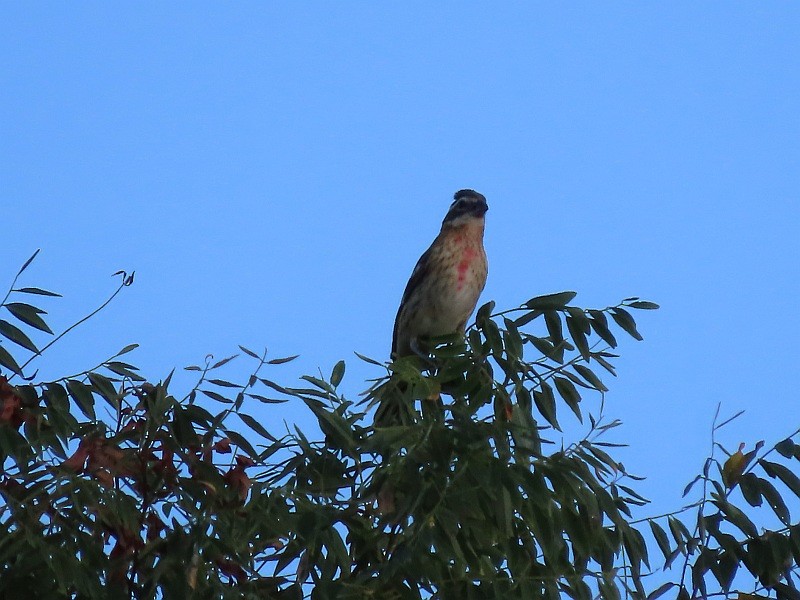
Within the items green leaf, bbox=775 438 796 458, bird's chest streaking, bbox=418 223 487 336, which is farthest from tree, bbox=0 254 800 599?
bird's chest streaking, bbox=418 223 487 336

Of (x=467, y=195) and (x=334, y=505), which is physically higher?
(x=467, y=195)

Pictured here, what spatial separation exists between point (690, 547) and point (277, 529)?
61.2 inches

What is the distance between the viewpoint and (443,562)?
4.20m

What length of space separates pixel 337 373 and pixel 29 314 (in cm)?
124

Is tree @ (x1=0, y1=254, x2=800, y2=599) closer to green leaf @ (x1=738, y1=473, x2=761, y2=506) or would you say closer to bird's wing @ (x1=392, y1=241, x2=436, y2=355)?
green leaf @ (x1=738, y1=473, x2=761, y2=506)

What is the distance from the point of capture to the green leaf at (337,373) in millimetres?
5098

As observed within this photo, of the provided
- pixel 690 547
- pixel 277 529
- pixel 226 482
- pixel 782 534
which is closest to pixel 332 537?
pixel 277 529

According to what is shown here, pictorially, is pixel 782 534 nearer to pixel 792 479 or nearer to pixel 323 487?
pixel 792 479

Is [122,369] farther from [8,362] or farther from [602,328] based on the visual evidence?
[602,328]

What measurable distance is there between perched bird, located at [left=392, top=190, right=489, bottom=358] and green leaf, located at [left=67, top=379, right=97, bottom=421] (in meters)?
4.92

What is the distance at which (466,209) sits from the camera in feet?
33.0

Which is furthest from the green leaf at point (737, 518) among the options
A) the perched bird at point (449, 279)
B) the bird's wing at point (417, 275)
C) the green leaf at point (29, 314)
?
the bird's wing at point (417, 275)

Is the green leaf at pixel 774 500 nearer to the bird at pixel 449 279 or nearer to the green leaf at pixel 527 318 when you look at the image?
the green leaf at pixel 527 318

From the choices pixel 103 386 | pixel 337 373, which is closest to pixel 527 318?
pixel 337 373
